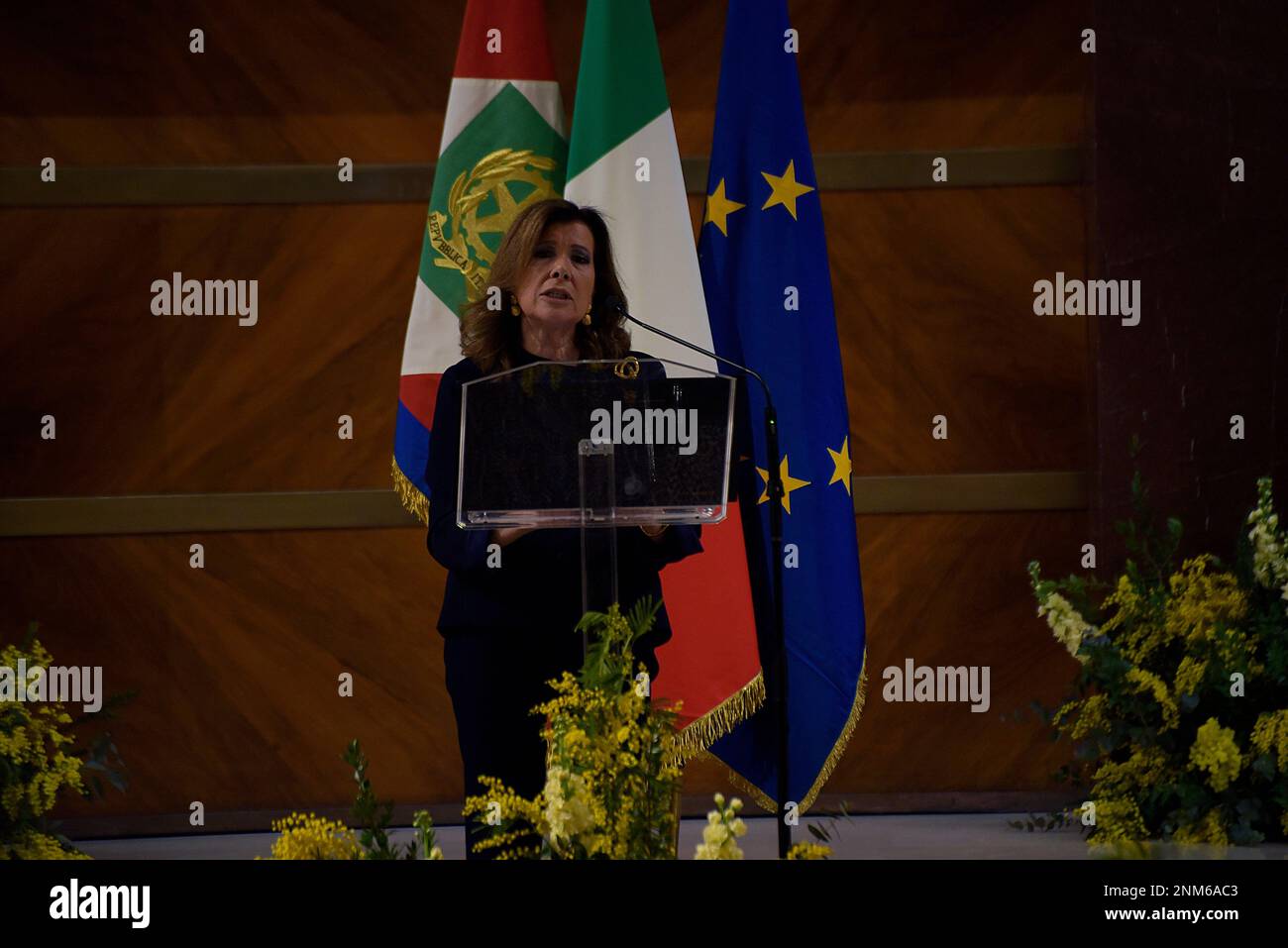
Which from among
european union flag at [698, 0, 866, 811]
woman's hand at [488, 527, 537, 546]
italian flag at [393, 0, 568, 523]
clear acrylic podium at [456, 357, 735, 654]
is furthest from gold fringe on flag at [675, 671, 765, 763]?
clear acrylic podium at [456, 357, 735, 654]

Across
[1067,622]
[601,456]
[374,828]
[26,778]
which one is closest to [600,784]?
[374,828]

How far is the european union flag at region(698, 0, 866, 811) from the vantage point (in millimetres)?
3902

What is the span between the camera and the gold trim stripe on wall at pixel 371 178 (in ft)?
15.3

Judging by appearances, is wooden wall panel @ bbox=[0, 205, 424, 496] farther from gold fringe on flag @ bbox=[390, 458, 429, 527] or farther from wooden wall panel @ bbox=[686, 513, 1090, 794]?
wooden wall panel @ bbox=[686, 513, 1090, 794]

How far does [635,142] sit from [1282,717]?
211 centimetres

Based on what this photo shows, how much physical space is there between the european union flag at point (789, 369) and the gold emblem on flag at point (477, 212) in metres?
0.54

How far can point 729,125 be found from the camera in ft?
13.3

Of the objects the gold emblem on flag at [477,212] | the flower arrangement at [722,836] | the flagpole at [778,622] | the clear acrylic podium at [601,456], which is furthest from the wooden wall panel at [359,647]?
the flower arrangement at [722,836]

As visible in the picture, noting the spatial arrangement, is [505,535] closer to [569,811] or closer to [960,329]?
[569,811]

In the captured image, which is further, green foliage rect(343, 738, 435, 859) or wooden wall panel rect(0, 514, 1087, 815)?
wooden wall panel rect(0, 514, 1087, 815)

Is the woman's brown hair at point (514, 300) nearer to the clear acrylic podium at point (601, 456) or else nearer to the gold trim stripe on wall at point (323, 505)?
the clear acrylic podium at point (601, 456)

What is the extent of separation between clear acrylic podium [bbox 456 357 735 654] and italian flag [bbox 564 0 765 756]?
1.43 meters

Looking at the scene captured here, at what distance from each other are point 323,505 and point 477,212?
126 centimetres
